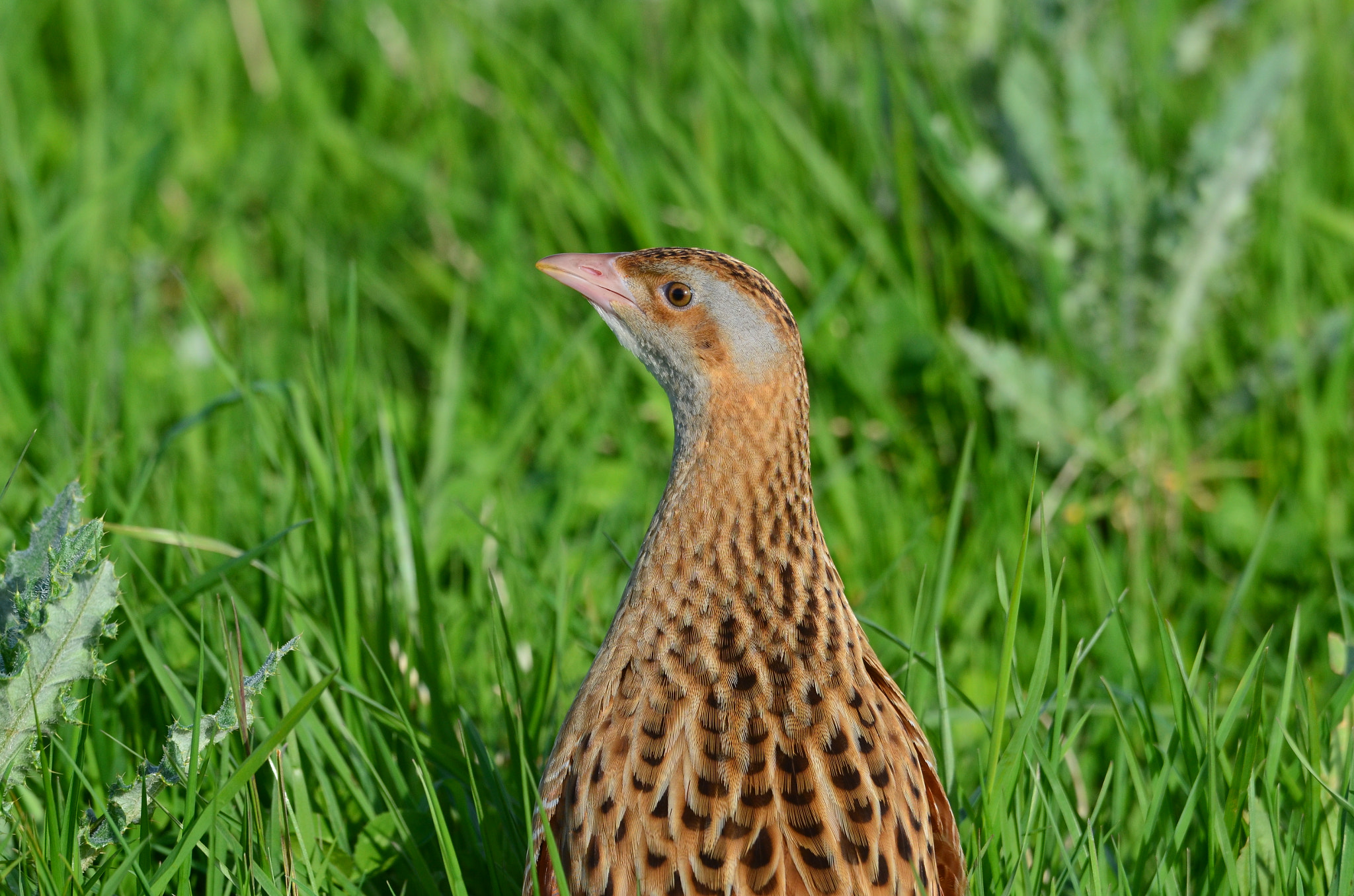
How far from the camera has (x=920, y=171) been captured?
15.6 feet

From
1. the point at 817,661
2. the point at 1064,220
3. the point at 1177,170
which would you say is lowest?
the point at 817,661

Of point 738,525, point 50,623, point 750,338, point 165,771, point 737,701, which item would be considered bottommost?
point 165,771

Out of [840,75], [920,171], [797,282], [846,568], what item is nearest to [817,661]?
[846,568]

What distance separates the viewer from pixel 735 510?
231 cm

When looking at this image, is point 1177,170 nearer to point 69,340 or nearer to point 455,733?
point 455,733

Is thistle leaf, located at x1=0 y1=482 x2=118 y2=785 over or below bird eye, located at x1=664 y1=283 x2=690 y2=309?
below

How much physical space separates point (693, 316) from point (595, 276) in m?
0.27

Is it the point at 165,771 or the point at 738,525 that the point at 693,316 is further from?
the point at 165,771

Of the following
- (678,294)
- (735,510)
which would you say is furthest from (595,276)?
(735,510)

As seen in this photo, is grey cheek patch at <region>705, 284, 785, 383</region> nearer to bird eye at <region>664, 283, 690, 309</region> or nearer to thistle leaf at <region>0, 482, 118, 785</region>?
bird eye at <region>664, 283, 690, 309</region>

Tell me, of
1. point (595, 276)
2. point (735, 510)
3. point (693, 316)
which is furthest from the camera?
point (595, 276)

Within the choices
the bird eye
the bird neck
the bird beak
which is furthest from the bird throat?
the bird beak

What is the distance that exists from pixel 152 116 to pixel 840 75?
2.75 metres

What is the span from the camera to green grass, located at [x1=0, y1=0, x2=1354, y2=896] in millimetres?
2580
